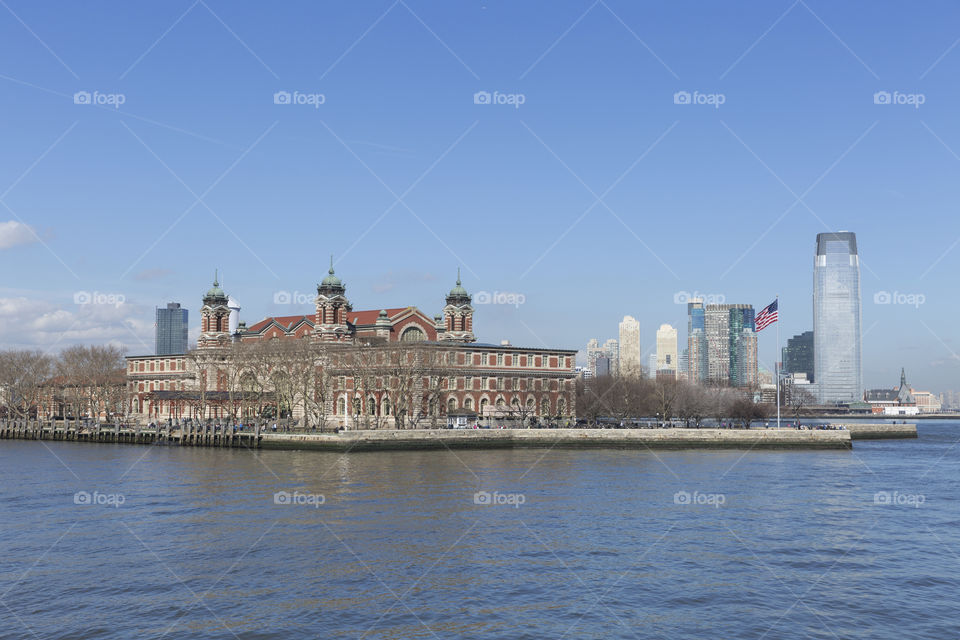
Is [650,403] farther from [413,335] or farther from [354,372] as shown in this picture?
[354,372]

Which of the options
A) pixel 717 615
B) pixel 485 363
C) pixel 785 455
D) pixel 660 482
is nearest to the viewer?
pixel 717 615

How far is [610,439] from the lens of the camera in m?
104

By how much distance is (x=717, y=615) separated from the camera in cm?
3089

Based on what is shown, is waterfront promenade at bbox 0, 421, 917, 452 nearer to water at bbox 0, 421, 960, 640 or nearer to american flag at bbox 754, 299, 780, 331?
american flag at bbox 754, 299, 780, 331

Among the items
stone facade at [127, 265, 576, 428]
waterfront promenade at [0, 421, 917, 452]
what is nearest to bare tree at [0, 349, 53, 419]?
stone facade at [127, 265, 576, 428]

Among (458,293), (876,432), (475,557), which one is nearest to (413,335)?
(458,293)

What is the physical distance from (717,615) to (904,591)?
8.17 m

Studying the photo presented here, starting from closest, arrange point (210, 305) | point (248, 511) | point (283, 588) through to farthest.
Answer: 1. point (283, 588)
2. point (248, 511)
3. point (210, 305)

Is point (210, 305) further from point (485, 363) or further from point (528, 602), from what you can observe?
point (528, 602)

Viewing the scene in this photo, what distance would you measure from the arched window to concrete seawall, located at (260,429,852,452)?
120 feet

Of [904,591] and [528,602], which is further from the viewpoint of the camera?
[904,591]

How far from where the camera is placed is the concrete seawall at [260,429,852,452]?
99.6m

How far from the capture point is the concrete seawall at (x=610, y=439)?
99625 millimetres

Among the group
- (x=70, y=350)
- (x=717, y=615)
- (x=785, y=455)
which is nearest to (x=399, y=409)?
(x=785, y=455)
